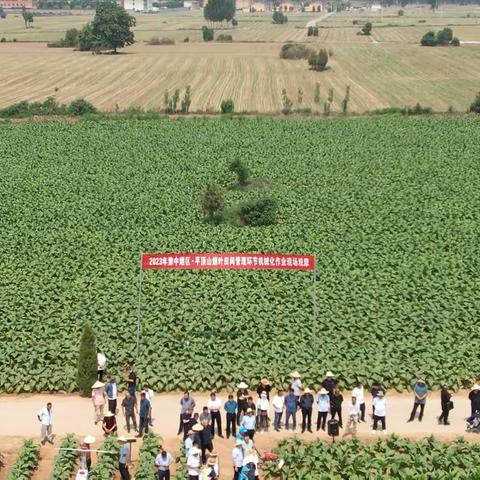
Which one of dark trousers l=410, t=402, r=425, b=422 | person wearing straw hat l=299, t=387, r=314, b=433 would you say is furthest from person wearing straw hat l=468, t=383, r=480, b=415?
person wearing straw hat l=299, t=387, r=314, b=433

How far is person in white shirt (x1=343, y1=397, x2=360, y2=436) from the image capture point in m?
21.3

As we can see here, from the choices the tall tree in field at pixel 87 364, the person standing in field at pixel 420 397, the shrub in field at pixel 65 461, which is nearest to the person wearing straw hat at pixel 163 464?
the shrub in field at pixel 65 461

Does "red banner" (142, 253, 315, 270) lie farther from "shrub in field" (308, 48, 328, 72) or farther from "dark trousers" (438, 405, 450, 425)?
"shrub in field" (308, 48, 328, 72)

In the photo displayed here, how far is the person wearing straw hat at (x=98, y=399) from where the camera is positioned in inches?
850

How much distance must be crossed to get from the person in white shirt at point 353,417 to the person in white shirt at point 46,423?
24.1ft

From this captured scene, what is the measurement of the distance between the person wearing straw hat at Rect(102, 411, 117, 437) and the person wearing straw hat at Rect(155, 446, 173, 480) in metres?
2.64

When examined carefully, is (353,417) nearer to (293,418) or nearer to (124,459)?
(293,418)

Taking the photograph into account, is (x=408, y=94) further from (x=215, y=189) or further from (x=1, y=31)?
(x=1, y=31)

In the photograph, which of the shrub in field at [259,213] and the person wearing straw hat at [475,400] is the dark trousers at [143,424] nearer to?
the person wearing straw hat at [475,400]

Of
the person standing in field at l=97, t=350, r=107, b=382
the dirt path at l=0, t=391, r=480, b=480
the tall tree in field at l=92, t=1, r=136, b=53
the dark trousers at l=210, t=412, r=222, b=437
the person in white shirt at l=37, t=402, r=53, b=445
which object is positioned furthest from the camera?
the tall tree in field at l=92, t=1, r=136, b=53

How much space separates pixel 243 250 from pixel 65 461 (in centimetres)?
1720

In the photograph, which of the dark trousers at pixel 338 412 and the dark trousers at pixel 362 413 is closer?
the dark trousers at pixel 338 412

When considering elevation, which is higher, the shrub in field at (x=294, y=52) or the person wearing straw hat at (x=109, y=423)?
the shrub in field at (x=294, y=52)

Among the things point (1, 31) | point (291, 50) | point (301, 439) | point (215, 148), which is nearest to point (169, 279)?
point (301, 439)
